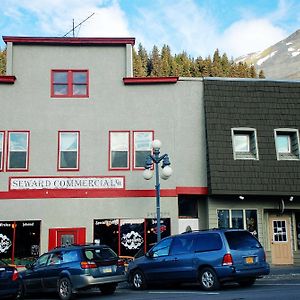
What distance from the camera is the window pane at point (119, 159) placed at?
868 inches

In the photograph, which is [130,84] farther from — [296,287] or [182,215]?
[296,287]

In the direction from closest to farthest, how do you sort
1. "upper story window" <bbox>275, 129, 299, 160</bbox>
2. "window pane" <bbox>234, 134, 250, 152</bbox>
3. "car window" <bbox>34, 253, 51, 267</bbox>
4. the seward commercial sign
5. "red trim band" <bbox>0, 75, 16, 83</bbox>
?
"car window" <bbox>34, 253, 51, 267</bbox>
the seward commercial sign
"red trim band" <bbox>0, 75, 16, 83</bbox>
"window pane" <bbox>234, 134, 250, 152</bbox>
"upper story window" <bbox>275, 129, 299, 160</bbox>

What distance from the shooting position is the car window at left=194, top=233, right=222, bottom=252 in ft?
45.9

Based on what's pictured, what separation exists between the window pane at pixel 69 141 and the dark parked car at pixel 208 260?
805cm

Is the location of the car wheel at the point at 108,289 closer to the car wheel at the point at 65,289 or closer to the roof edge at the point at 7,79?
the car wheel at the point at 65,289

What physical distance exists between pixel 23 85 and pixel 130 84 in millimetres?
4649

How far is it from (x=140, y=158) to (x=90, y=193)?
262cm

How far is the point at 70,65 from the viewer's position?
22781 millimetres

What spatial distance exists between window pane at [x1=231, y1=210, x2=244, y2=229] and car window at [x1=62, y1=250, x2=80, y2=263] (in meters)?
10.2

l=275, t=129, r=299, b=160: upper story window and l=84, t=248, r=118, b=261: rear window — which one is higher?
l=275, t=129, r=299, b=160: upper story window

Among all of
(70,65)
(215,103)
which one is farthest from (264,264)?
(70,65)

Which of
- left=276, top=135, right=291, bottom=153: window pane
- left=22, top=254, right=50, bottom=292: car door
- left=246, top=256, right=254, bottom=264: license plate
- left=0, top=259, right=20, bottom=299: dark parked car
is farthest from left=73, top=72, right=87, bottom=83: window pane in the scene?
left=246, top=256, right=254, bottom=264: license plate

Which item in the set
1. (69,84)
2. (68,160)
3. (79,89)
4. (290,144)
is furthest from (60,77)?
(290,144)

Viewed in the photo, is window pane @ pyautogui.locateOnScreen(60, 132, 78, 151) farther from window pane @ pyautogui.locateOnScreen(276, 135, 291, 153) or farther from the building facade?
window pane @ pyautogui.locateOnScreen(276, 135, 291, 153)
